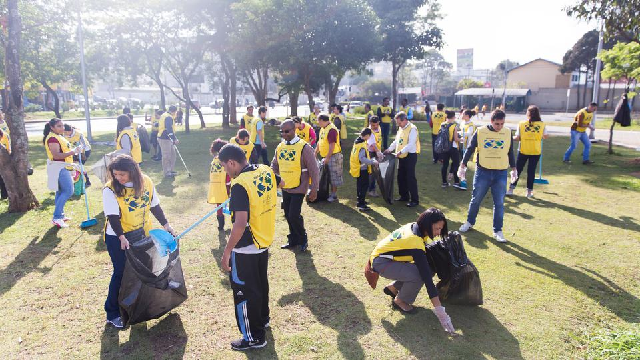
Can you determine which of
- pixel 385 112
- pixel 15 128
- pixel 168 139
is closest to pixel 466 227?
pixel 168 139

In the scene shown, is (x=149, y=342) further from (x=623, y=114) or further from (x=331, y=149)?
(x=623, y=114)

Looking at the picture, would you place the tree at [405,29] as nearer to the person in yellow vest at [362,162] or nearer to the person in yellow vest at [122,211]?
the person in yellow vest at [362,162]

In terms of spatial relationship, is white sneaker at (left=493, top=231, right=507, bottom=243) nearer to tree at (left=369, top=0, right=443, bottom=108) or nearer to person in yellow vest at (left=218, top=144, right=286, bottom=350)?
person in yellow vest at (left=218, top=144, right=286, bottom=350)

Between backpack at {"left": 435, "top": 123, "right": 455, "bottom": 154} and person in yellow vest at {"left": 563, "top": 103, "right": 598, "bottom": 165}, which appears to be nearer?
backpack at {"left": 435, "top": 123, "right": 455, "bottom": 154}

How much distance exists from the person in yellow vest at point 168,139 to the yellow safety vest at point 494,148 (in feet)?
25.2

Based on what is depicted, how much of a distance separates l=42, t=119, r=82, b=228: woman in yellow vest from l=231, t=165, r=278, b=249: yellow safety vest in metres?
4.96

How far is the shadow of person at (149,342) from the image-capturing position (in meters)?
3.67

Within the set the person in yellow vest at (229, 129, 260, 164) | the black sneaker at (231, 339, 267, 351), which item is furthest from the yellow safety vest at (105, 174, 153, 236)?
the person in yellow vest at (229, 129, 260, 164)

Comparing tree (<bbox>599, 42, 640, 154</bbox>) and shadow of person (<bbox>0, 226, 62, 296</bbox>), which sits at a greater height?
tree (<bbox>599, 42, 640, 154</bbox>)

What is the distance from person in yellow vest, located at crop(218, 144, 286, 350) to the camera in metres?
3.35

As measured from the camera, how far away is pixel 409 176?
8016 millimetres

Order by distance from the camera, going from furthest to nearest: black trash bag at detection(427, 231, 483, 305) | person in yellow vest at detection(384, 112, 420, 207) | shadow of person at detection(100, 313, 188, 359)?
person in yellow vest at detection(384, 112, 420, 207) < black trash bag at detection(427, 231, 483, 305) < shadow of person at detection(100, 313, 188, 359)

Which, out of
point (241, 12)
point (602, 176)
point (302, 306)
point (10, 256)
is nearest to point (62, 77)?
point (241, 12)

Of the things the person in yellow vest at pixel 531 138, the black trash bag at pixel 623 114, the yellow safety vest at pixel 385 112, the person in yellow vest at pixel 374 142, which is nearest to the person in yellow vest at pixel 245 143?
the person in yellow vest at pixel 374 142
